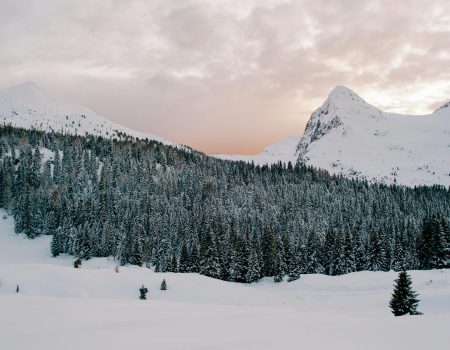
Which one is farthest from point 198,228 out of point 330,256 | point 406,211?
point 406,211

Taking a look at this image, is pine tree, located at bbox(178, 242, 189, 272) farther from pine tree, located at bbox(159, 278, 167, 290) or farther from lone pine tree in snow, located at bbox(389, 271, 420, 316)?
lone pine tree in snow, located at bbox(389, 271, 420, 316)

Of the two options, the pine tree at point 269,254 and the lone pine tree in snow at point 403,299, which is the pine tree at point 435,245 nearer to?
the pine tree at point 269,254

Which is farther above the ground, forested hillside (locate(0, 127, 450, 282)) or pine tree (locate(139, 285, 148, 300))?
forested hillside (locate(0, 127, 450, 282))

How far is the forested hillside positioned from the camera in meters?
86.4

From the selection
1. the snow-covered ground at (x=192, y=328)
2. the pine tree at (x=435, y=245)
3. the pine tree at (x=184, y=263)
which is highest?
the pine tree at (x=435, y=245)

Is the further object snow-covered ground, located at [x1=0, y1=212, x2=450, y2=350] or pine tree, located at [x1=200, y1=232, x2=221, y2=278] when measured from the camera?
pine tree, located at [x1=200, y1=232, x2=221, y2=278]

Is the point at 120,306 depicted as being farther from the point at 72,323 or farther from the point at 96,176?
the point at 96,176

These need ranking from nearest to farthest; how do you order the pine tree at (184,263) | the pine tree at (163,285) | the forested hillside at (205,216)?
the pine tree at (163,285), the pine tree at (184,263), the forested hillside at (205,216)

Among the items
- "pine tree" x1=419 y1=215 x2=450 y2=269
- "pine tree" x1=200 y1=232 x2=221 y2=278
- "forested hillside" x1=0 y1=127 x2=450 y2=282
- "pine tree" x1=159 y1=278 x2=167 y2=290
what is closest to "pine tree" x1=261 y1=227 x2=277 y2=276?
"forested hillside" x1=0 y1=127 x2=450 y2=282

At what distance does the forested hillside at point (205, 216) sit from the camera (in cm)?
8644

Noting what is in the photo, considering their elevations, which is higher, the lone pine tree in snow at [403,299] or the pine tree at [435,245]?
the pine tree at [435,245]

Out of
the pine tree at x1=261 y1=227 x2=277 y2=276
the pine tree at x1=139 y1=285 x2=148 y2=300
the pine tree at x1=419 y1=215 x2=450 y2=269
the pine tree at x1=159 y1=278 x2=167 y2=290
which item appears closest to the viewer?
the pine tree at x1=139 y1=285 x2=148 y2=300

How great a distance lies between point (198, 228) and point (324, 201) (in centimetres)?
7194

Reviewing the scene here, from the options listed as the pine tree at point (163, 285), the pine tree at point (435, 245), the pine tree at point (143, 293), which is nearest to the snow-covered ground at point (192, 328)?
the pine tree at point (143, 293)
